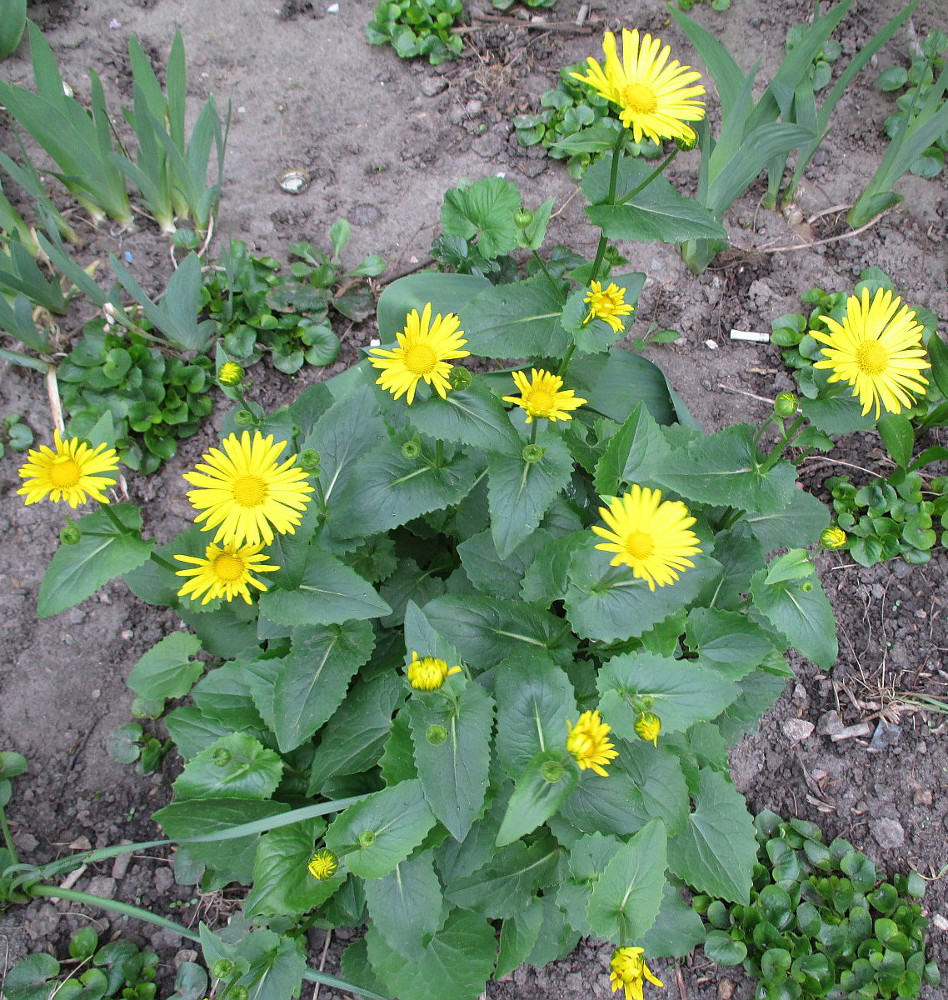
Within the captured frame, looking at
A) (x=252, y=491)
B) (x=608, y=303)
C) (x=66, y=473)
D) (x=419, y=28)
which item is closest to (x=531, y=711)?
(x=252, y=491)

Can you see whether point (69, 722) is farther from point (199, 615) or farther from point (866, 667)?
point (866, 667)

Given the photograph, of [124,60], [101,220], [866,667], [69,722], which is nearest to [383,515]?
[69,722]

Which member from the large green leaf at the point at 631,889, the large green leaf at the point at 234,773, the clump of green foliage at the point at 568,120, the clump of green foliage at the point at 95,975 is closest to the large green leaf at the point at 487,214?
the clump of green foliage at the point at 568,120

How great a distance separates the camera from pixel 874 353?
206 cm

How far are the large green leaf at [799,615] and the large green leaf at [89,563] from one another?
1751 millimetres

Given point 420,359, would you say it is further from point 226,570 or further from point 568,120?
point 568,120

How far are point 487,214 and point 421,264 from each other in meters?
0.54

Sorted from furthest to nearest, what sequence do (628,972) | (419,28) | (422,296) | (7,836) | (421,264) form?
(419,28) < (421,264) < (422,296) < (7,836) < (628,972)

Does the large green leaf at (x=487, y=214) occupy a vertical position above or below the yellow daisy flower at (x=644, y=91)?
below

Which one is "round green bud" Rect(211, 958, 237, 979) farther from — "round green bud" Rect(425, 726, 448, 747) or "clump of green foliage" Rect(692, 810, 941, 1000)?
"clump of green foliage" Rect(692, 810, 941, 1000)

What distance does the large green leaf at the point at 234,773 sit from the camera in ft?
6.89

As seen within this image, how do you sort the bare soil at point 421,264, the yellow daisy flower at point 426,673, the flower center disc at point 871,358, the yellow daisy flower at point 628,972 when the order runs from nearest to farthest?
the yellow daisy flower at point 628,972 < the yellow daisy flower at point 426,673 < the flower center disc at point 871,358 < the bare soil at point 421,264

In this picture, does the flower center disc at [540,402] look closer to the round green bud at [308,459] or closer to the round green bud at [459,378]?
the round green bud at [459,378]

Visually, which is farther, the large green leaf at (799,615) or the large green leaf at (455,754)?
the large green leaf at (799,615)
